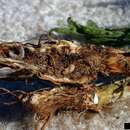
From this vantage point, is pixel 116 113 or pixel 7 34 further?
pixel 7 34

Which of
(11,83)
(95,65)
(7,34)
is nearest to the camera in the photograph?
(95,65)

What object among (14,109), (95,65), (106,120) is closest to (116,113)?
(106,120)

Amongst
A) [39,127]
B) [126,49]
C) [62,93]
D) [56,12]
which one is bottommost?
[39,127]

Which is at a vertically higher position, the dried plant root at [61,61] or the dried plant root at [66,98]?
the dried plant root at [61,61]

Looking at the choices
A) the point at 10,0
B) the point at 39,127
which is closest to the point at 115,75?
the point at 39,127

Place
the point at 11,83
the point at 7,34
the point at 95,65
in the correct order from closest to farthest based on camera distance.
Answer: the point at 95,65
the point at 11,83
the point at 7,34

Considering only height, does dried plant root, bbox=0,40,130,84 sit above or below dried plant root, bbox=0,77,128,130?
above

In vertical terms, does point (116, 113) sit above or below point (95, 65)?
below

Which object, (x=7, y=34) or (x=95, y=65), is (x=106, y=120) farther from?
(x=7, y=34)

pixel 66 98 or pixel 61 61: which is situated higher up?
pixel 61 61
